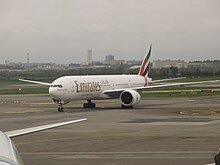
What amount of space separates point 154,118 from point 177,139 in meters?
12.4

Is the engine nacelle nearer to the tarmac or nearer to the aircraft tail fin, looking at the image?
the aircraft tail fin

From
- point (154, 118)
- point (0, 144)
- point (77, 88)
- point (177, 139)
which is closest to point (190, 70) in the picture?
point (77, 88)

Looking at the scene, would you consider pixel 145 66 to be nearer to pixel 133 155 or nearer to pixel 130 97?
pixel 130 97

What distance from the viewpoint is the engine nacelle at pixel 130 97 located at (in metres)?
46.8

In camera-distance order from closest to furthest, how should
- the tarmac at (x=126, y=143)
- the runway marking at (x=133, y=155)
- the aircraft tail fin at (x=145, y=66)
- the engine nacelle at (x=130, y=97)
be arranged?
the tarmac at (x=126, y=143) < the runway marking at (x=133, y=155) < the engine nacelle at (x=130, y=97) < the aircraft tail fin at (x=145, y=66)

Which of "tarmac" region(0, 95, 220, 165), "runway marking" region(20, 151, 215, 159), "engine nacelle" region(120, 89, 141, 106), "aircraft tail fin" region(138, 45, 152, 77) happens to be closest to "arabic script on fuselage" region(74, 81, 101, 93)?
"engine nacelle" region(120, 89, 141, 106)

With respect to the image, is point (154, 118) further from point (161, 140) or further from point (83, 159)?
point (83, 159)

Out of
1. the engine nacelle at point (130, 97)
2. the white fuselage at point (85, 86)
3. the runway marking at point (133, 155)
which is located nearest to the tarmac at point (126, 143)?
the runway marking at point (133, 155)

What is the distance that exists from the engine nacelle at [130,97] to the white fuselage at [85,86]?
2.41 meters

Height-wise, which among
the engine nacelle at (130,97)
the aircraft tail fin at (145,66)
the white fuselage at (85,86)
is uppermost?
the aircraft tail fin at (145,66)

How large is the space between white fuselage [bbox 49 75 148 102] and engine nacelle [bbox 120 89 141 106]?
95.0 inches

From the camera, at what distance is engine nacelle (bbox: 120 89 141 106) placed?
46750mm

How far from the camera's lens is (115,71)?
325 ft

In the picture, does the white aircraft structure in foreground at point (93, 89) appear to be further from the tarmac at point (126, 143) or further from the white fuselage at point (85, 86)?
the tarmac at point (126, 143)
